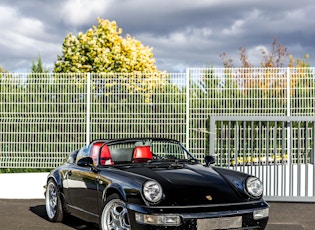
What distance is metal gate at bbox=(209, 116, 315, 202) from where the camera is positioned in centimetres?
1301

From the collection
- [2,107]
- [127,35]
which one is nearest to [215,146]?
[2,107]

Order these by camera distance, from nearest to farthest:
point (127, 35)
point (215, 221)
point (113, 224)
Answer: point (215, 221)
point (113, 224)
point (127, 35)

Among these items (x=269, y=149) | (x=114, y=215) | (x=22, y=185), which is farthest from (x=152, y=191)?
(x=22, y=185)

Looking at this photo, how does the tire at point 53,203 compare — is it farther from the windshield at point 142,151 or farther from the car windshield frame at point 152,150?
the windshield at point 142,151

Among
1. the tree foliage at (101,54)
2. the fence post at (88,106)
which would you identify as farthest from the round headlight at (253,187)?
the tree foliage at (101,54)

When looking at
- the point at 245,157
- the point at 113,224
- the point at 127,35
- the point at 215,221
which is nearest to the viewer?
the point at 215,221

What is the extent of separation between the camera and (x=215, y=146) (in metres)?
14.3

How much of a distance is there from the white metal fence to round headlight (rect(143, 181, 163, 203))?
7.66m

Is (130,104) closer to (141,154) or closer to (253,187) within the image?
(141,154)

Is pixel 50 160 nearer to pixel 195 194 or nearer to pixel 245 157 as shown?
pixel 245 157

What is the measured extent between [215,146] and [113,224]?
7.21 meters

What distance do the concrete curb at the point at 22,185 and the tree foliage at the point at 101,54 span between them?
50.1 ft

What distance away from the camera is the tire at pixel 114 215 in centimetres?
721

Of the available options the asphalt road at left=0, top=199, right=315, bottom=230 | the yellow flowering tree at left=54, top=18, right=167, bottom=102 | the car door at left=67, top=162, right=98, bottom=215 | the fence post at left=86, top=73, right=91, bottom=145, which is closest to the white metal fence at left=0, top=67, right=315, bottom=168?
the fence post at left=86, top=73, right=91, bottom=145
